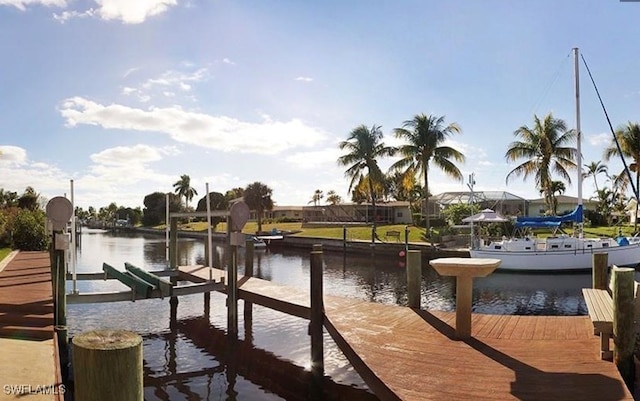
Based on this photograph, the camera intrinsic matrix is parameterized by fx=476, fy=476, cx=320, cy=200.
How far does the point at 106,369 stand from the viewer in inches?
117

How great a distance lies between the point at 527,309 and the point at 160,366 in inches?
491

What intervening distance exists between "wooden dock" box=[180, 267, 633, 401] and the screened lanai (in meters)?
36.5

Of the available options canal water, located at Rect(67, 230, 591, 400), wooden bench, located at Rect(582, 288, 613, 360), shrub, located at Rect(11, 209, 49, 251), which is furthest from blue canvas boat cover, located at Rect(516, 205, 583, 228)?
shrub, located at Rect(11, 209, 49, 251)

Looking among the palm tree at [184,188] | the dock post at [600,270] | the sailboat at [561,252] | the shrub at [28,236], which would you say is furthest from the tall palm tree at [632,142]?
the palm tree at [184,188]

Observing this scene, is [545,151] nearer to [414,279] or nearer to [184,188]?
[414,279]

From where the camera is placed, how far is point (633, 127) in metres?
37.9

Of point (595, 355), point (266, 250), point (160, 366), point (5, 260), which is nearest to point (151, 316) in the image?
point (160, 366)

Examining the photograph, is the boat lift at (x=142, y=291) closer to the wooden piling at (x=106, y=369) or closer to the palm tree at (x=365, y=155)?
the wooden piling at (x=106, y=369)

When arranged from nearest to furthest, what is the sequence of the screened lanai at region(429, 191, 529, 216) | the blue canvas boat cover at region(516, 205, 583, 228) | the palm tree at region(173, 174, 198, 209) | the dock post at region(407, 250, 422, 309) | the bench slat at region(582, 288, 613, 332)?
the bench slat at region(582, 288, 613, 332), the dock post at region(407, 250, 422, 309), the blue canvas boat cover at region(516, 205, 583, 228), the screened lanai at region(429, 191, 529, 216), the palm tree at region(173, 174, 198, 209)

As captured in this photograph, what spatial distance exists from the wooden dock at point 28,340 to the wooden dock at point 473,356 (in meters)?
3.83

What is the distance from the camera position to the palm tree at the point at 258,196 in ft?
186

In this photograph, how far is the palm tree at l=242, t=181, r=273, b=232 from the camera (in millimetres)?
56594

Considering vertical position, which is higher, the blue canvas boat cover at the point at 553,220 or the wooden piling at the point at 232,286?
the blue canvas boat cover at the point at 553,220

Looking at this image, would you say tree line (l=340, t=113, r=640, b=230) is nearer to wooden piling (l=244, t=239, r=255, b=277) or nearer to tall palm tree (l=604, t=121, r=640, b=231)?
tall palm tree (l=604, t=121, r=640, b=231)
